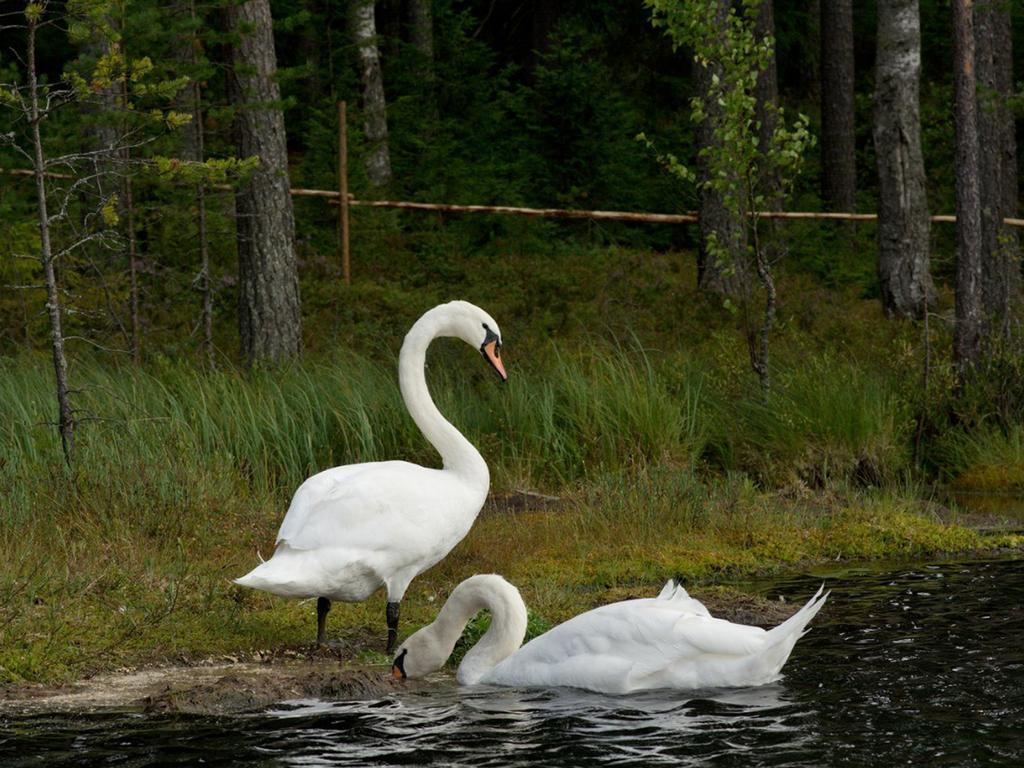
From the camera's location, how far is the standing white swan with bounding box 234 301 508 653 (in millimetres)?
7363

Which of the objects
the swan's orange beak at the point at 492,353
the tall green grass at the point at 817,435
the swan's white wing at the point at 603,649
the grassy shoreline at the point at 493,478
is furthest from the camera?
the tall green grass at the point at 817,435

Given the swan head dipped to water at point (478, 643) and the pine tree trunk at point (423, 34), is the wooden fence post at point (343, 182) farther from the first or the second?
the swan head dipped to water at point (478, 643)

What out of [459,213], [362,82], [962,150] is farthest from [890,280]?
[362,82]

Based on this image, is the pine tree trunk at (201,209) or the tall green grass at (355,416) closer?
the tall green grass at (355,416)

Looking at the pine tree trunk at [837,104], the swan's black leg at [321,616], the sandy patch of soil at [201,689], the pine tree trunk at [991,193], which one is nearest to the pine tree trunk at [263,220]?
the pine tree trunk at [991,193]

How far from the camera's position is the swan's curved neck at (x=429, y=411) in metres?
8.19

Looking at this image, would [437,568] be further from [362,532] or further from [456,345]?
[456,345]

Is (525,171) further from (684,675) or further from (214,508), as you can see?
(684,675)

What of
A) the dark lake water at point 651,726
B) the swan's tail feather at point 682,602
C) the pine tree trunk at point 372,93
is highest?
the pine tree trunk at point 372,93

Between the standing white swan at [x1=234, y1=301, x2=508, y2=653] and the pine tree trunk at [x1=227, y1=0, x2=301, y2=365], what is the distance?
8.02 meters

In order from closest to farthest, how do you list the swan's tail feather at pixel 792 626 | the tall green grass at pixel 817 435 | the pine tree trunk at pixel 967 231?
the swan's tail feather at pixel 792 626, the tall green grass at pixel 817 435, the pine tree trunk at pixel 967 231

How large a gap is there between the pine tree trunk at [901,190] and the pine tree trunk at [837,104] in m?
8.16

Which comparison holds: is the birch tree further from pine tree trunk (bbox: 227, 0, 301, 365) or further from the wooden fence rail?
the wooden fence rail

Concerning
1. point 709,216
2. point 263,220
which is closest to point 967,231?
point 709,216
